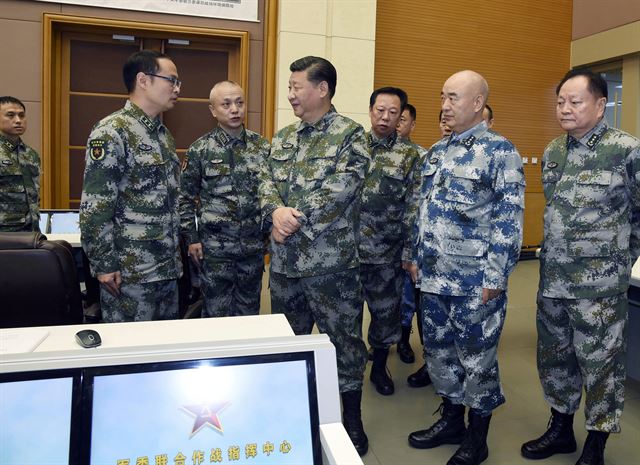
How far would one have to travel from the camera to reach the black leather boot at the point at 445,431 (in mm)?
2154

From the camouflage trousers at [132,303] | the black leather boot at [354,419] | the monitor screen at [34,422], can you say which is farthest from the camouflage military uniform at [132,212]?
the monitor screen at [34,422]

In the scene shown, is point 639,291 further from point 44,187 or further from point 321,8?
point 44,187

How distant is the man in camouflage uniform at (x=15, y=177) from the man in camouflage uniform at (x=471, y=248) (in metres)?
2.83

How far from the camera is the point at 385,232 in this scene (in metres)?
2.82

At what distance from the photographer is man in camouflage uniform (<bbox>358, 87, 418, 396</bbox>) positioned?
2.81 meters

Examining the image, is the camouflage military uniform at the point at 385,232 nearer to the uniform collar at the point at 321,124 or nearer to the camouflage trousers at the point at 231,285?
the camouflage trousers at the point at 231,285

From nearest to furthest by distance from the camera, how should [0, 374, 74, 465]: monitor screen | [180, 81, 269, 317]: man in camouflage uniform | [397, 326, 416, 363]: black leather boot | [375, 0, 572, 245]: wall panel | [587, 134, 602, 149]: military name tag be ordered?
[0, 374, 74, 465]: monitor screen
[587, 134, 602, 149]: military name tag
[180, 81, 269, 317]: man in camouflage uniform
[397, 326, 416, 363]: black leather boot
[375, 0, 572, 245]: wall panel

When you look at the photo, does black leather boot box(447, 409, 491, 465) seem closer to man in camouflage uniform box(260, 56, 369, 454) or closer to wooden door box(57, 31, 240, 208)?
man in camouflage uniform box(260, 56, 369, 454)

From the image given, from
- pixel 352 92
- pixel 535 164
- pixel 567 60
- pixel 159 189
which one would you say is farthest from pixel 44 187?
pixel 567 60

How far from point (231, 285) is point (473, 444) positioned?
54.7 inches

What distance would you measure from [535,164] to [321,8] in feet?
11.4

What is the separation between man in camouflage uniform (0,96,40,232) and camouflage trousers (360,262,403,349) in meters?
2.34

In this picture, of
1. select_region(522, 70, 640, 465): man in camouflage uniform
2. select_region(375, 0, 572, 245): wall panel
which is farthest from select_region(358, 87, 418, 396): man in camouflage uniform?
select_region(375, 0, 572, 245): wall panel

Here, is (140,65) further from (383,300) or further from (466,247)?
(383,300)
